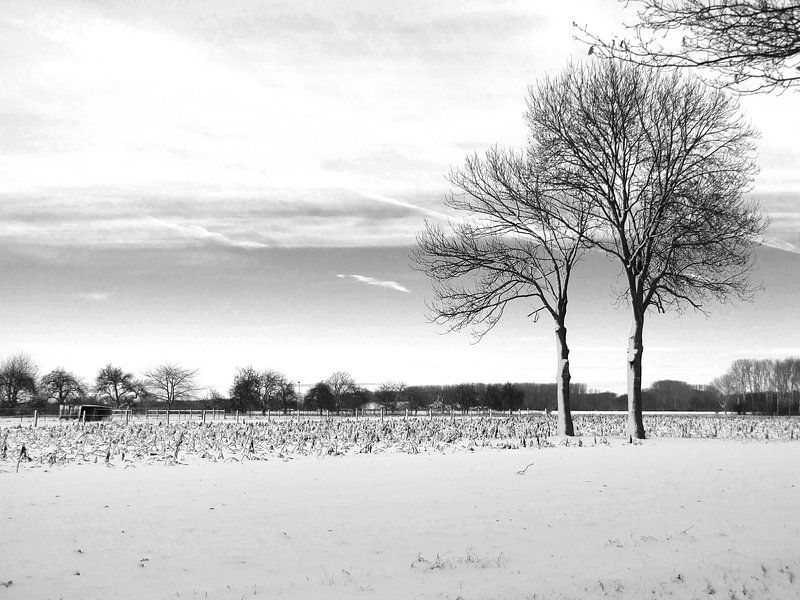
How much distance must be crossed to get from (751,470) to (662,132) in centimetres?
1124

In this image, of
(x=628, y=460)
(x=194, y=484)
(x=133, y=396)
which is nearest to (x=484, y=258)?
(x=628, y=460)

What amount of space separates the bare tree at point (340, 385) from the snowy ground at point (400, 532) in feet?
261

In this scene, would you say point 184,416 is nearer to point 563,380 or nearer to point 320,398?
point 320,398

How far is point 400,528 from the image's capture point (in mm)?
7477

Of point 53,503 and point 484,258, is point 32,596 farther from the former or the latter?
point 484,258

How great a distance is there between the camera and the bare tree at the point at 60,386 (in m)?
81.6

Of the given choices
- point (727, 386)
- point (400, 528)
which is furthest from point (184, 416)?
point (727, 386)

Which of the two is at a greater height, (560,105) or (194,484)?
(560,105)

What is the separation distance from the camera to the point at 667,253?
20.7m

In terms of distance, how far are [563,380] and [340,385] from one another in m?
80.6

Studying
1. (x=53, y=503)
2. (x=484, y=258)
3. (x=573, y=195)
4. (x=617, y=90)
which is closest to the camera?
(x=53, y=503)

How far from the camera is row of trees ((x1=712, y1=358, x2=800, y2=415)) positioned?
124m

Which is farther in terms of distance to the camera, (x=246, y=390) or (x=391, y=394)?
(x=391, y=394)

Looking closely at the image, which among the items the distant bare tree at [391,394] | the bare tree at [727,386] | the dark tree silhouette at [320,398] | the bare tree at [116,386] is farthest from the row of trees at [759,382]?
the bare tree at [116,386]
